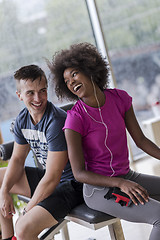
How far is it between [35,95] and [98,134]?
42 cm

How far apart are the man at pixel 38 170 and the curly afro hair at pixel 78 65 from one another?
117 mm

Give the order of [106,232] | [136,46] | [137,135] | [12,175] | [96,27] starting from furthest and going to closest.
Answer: [136,46], [96,27], [106,232], [12,175], [137,135]

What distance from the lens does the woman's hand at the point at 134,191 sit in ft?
5.14

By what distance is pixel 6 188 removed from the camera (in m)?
2.04

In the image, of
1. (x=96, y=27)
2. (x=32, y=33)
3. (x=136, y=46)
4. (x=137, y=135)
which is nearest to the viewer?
(x=137, y=135)

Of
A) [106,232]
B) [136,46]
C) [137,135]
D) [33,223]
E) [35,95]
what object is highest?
[136,46]

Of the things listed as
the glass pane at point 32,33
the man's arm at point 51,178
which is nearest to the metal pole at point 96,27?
the glass pane at point 32,33

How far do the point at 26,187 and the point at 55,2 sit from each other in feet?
7.90

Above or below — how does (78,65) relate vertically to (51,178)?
above

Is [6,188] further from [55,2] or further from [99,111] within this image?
[55,2]

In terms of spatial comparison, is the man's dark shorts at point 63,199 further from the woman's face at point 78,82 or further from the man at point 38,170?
the woman's face at point 78,82

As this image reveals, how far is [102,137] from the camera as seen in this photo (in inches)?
68.5

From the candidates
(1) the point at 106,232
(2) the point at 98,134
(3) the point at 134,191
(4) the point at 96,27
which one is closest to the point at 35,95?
(2) the point at 98,134

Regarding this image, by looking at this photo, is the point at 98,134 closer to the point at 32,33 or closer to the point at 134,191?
the point at 134,191
